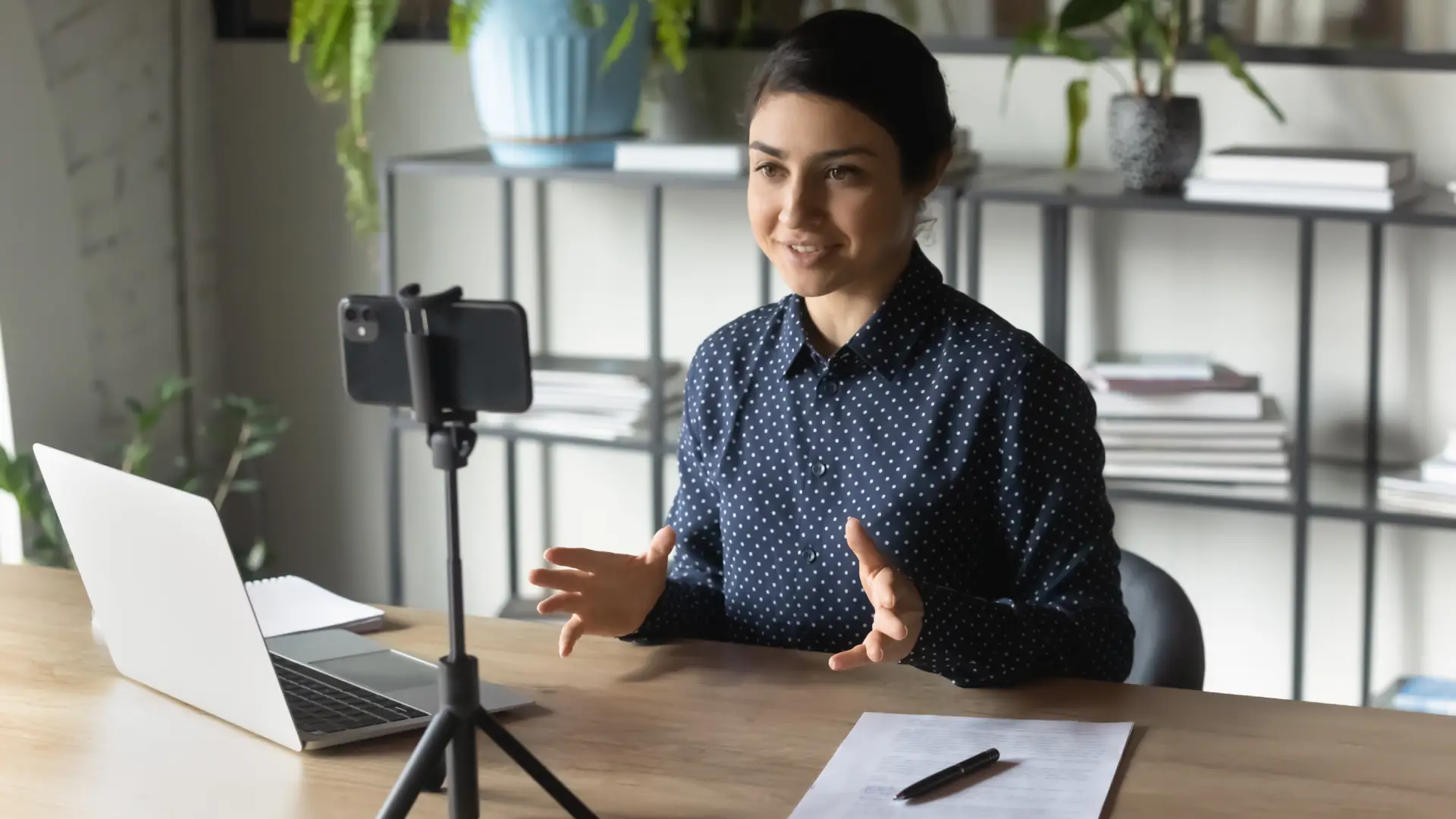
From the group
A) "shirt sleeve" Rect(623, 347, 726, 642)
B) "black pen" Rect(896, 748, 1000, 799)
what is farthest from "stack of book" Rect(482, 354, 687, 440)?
"black pen" Rect(896, 748, 1000, 799)

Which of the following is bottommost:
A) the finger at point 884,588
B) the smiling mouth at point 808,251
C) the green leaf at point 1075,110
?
the finger at point 884,588

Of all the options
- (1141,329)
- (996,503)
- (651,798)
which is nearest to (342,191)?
(1141,329)

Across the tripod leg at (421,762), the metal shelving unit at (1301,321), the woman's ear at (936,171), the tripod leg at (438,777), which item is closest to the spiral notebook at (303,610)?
the tripod leg at (438,777)

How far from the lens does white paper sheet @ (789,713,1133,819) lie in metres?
1.18

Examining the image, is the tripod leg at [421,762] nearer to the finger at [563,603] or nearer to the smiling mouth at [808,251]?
the finger at [563,603]

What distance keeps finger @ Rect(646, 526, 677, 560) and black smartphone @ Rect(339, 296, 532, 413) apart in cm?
48

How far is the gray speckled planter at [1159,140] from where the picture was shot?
2.48 meters

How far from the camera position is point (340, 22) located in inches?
108

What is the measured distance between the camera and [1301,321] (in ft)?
8.15

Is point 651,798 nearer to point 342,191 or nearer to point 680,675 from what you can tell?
point 680,675

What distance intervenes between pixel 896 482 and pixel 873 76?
372mm

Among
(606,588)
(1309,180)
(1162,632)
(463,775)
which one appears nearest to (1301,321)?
(1309,180)

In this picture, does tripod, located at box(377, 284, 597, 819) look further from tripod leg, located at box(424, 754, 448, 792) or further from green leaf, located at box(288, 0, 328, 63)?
green leaf, located at box(288, 0, 328, 63)

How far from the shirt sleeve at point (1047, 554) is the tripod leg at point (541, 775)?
0.34 m
